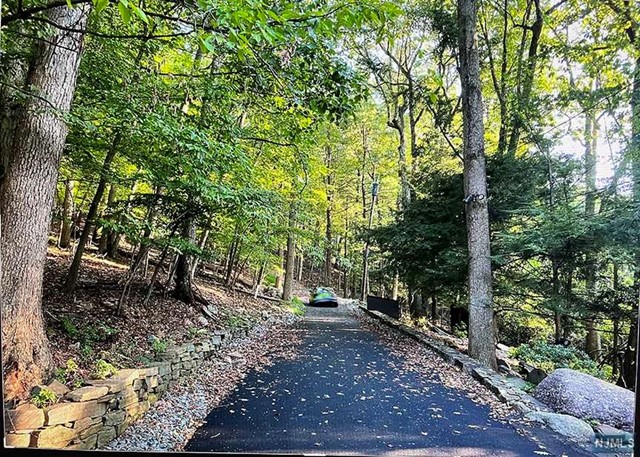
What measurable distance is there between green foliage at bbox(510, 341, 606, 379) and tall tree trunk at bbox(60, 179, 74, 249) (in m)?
5.25

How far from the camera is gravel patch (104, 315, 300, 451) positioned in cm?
158

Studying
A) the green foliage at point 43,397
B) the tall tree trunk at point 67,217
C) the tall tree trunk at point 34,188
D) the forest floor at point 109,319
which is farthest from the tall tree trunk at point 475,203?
the tall tree trunk at point 67,217

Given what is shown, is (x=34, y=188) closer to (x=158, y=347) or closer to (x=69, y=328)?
(x=69, y=328)

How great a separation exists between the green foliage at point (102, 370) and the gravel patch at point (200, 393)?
0.32 metres

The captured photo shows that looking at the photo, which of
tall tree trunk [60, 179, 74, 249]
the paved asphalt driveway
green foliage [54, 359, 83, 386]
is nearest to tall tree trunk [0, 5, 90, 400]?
green foliage [54, 359, 83, 386]

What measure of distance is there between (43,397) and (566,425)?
97.0 inches

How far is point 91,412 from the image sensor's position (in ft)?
5.47

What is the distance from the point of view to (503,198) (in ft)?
13.6

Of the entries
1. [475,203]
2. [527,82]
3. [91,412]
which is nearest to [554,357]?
[475,203]

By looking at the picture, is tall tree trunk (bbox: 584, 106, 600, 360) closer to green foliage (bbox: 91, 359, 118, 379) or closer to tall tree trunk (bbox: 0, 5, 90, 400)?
tall tree trunk (bbox: 0, 5, 90, 400)

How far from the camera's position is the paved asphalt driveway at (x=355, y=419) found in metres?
1.47

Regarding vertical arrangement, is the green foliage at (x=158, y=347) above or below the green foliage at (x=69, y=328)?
below

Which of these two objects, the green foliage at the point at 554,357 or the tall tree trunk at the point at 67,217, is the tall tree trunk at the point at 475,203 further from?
the tall tree trunk at the point at 67,217

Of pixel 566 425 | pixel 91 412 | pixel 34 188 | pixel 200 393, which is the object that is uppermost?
pixel 34 188
